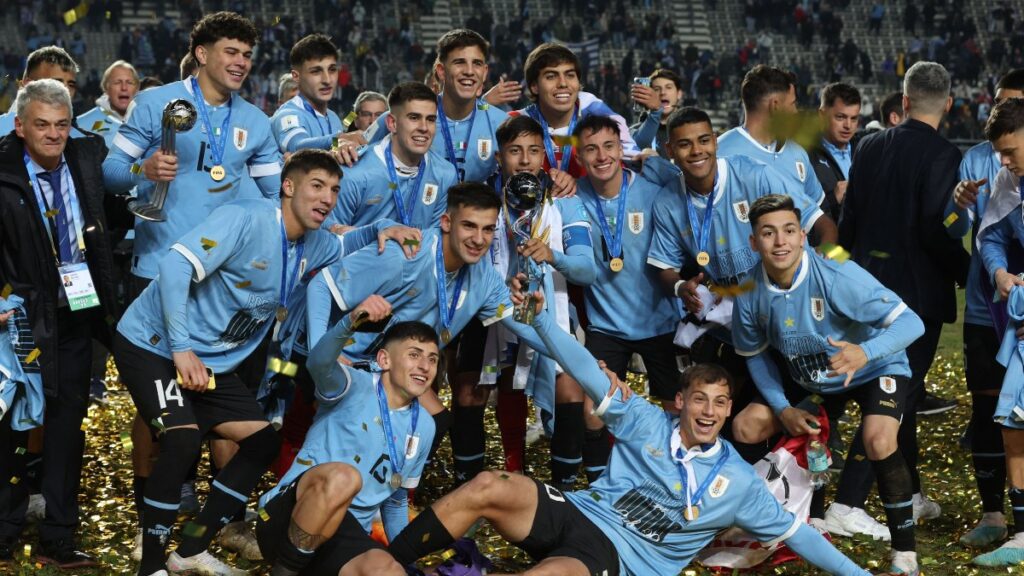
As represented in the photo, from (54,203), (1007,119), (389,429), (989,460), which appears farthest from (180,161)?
(989,460)

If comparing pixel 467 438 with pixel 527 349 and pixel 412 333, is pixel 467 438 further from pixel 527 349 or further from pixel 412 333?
pixel 412 333

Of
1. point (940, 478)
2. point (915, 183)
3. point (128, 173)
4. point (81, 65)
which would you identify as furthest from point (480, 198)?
point (81, 65)

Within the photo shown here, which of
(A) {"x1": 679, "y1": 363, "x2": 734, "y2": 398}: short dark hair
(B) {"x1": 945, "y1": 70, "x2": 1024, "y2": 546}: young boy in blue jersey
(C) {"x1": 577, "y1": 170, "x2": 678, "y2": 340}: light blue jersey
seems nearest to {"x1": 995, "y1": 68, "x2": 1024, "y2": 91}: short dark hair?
(B) {"x1": 945, "y1": 70, "x2": 1024, "y2": 546}: young boy in blue jersey

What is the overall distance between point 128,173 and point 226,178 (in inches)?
19.3

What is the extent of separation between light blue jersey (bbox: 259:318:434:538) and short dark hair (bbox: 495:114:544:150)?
1.69 m

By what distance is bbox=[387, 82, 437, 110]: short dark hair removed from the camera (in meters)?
6.12

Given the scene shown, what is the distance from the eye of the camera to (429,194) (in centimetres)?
632

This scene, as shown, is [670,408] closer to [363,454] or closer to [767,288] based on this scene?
[767,288]

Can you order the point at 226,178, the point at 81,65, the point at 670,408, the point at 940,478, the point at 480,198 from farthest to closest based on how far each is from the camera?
the point at 81,65, the point at 940,478, the point at 670,408, the point at 226,178, the point at 480,198

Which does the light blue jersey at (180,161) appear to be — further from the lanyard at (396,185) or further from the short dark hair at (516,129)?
the short dark hair at (516,129)

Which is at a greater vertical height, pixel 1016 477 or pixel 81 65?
pixel 81 65

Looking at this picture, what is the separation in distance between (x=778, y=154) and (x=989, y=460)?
208 cm

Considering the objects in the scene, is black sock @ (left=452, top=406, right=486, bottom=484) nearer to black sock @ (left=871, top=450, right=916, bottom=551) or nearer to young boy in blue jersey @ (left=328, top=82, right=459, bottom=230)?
young boy in blue jersey @ (left=328, top=82, right=459, bottom=230)

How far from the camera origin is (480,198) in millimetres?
5508
